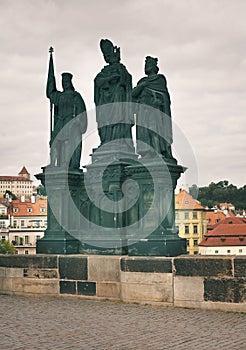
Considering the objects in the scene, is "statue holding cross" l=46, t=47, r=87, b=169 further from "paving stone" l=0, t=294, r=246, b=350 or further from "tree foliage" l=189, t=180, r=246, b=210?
"tree foliage" l=189, t=180, r=246, b=210

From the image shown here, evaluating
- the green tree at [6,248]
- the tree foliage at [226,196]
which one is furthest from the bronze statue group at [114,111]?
the tree foliage at [226,196]

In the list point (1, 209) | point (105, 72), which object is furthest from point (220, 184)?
point (105, 72)

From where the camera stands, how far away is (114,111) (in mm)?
11570

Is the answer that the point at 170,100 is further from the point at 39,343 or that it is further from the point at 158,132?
the point at 39,343

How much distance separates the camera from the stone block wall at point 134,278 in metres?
8.59

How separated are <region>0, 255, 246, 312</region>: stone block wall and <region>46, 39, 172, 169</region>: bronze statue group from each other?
7.24ft

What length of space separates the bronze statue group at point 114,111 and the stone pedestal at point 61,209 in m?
0.35

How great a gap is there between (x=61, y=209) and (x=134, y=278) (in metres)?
2.61

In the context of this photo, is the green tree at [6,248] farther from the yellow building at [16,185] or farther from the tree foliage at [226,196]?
the yellow building at [16,185]

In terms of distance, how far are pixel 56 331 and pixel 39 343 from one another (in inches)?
27.1

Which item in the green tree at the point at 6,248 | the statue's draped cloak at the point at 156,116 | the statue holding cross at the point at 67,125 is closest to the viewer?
the statue's draped cloak at the point at 156,116

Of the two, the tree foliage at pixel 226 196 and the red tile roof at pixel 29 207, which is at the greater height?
the tree foliage at pixel 226 196

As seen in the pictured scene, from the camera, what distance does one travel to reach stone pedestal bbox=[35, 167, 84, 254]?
37.2 feet

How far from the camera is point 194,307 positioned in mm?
8836
